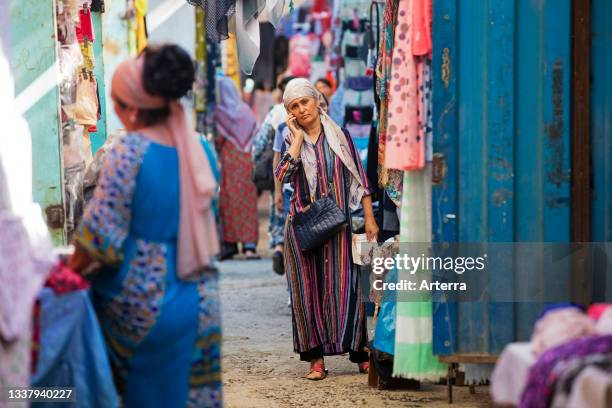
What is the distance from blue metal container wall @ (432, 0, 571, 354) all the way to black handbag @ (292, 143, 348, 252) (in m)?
1.63

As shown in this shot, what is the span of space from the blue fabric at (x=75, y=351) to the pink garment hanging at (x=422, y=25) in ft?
7.78

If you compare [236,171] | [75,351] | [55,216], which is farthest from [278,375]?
[236,171]

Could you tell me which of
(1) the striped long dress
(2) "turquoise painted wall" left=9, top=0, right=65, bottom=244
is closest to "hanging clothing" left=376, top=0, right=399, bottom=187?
(1) the striped long dress

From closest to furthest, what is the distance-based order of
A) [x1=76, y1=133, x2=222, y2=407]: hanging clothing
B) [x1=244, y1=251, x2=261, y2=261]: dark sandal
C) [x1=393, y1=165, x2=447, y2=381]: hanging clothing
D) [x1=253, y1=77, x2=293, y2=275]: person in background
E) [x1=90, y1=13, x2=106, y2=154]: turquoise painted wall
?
[x1=76, y1=133, x2=222, y2=407]: hanging clothing < [x1=393, y1=165, x2=447, y2=381]: hanging clothing < [x1=90, y1=13, x2=106, y2=154]: turquoise painted wall < [x1=253, y1=77, x2=293, y2=275]: person in background < [x1=244, y1=251, x2=261, y2=261]: dark sandal

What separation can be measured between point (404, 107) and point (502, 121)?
50 cm

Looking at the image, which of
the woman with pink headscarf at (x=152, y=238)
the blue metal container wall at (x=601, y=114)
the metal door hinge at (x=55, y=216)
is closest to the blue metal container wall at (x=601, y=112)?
the blue metal container wall at (x=601, y=114)

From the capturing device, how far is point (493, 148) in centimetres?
598

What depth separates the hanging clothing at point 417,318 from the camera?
6180 millimetres

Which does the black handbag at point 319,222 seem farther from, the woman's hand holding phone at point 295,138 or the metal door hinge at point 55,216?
the metal door hinge at point 55,216

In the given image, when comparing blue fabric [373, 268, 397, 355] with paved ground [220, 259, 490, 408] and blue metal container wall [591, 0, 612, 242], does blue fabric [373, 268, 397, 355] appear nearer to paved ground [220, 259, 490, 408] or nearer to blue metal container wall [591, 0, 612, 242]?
paved ground [220, 259, 490, 408]

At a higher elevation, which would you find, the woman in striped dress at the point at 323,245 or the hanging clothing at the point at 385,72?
the hanging clothing at the point at 385,72

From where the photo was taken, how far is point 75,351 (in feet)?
14.5

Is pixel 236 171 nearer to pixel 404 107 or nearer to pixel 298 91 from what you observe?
pixel 298 91

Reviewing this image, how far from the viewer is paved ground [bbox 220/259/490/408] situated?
7078 mm
